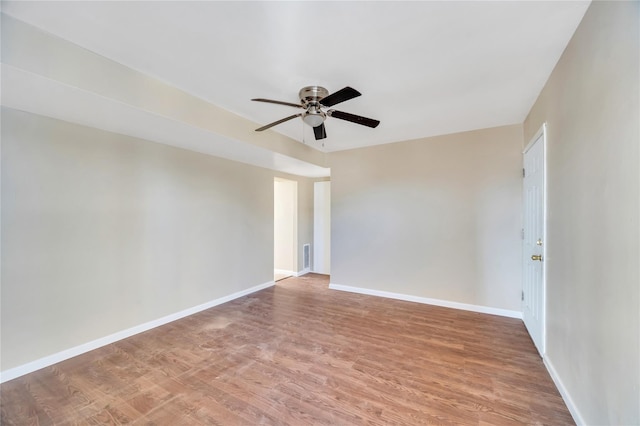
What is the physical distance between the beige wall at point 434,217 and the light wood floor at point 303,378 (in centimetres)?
66

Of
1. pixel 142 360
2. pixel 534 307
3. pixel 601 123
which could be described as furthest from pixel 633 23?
pixel 142 360

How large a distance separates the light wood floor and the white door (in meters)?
0.25

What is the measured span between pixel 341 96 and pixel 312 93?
0.52m

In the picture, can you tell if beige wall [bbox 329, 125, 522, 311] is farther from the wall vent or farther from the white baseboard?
the white baseboard

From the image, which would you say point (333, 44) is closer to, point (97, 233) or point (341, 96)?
point (341, 96)

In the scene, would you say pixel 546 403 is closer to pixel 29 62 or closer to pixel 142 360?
pixel 142 360

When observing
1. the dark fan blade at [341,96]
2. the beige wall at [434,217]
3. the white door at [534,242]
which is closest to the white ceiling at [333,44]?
the dark fan blade at [341,96]

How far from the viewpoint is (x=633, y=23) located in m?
A: 1.09

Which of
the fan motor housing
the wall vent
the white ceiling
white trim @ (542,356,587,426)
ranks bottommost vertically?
white trim @ (542,356,587,426)

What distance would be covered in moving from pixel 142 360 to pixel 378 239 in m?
3.43

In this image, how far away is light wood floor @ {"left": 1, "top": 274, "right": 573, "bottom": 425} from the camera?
1754 millimetres

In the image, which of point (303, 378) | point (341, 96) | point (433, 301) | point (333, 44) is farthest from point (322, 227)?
point (333, 44)

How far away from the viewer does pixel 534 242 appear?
8.65ft

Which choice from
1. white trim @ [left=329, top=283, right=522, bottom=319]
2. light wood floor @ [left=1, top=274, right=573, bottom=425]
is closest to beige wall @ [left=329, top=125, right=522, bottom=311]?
white trim @ [left=329, top=283, right=522, bottom=319]
